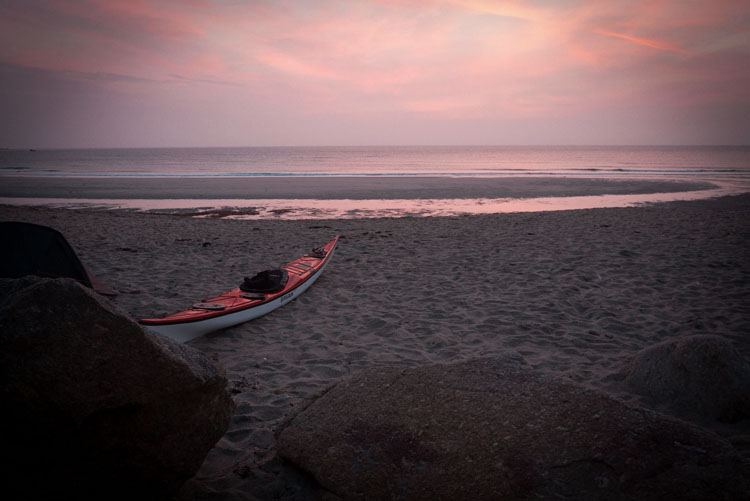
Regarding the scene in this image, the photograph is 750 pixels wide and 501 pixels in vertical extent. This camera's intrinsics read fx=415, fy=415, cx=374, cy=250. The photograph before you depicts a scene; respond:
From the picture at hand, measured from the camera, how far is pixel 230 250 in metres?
10.2

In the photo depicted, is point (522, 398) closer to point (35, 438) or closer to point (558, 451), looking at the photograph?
point (558, 451)

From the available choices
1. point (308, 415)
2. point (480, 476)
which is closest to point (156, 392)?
point (308, 415)

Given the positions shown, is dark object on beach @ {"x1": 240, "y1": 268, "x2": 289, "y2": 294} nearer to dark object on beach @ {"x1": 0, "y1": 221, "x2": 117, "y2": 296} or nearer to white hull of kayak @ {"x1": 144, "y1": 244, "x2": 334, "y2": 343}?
white hull of kayak @ {"x1": 144, "y1": 244, "x2": 334, "y2": 343}

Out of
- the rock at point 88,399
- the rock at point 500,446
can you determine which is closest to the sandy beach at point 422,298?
the rock at point 500,446

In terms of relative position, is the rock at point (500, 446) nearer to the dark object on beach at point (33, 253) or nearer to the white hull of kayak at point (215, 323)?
the white hull of kayak at point (215, 323)

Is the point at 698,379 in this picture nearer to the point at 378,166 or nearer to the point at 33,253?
the point at 33,253

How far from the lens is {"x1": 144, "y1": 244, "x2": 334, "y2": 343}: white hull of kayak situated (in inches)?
195

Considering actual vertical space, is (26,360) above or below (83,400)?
above

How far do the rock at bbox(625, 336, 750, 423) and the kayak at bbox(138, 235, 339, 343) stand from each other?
4.64m

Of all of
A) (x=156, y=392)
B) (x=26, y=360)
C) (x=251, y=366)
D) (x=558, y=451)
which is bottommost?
(x=251, y=366)

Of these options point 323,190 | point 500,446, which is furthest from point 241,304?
point 323,190

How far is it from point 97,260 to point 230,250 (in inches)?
108

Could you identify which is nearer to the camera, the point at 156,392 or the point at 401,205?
the point at 156,392

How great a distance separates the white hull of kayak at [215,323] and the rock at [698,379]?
15.2 feet
